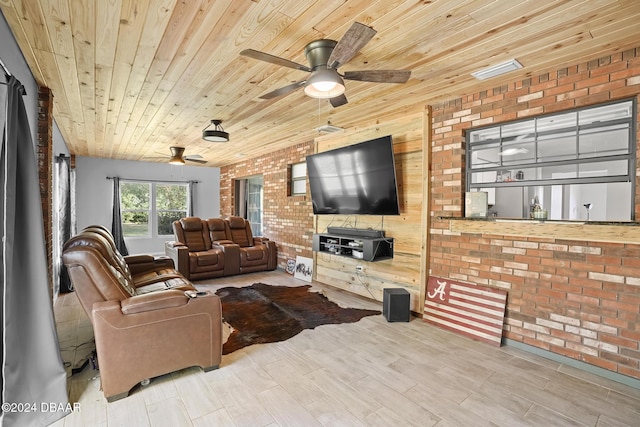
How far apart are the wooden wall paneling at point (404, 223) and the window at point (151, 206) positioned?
19.9ft

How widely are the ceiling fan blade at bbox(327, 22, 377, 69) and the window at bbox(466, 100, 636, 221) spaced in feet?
6.37

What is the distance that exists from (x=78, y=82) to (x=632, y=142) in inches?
184

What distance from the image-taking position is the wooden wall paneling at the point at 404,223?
141 inches

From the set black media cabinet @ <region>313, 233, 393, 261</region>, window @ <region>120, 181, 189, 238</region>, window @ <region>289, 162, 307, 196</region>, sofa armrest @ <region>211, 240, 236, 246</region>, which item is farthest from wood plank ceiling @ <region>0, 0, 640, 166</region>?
window @ <region>120, 181, 189, 238</region>

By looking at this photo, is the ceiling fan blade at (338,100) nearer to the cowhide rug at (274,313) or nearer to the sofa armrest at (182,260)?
the cowhide rug at (274,313)

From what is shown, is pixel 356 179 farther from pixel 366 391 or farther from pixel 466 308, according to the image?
pixel 366 391

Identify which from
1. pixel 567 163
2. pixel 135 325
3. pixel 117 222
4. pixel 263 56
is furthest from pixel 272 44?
pixel 117 222

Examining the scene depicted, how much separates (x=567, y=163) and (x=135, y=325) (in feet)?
11.7

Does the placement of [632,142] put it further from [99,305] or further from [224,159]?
[224,159]

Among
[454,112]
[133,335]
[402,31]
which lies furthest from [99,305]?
[454,112]

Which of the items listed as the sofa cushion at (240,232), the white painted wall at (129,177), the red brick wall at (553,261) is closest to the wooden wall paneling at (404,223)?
the red brick wall at (553,261)

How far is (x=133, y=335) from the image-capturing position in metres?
2.06

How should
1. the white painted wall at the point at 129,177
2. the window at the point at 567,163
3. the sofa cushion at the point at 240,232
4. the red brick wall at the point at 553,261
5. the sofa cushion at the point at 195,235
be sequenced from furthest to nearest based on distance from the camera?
the white painted wall at the point at 129,177 < the sofa cushion at the point at 240,232 < the sofa cushion at the point at 195,235 < the window at the point at 567,163 < the red brick wall at the point at 553,261

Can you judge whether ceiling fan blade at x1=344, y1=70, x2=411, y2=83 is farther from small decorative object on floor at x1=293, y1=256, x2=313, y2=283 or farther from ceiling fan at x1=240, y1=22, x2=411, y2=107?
small decorative object on floor at x1=293, y1=256, x2=313, y2=283
